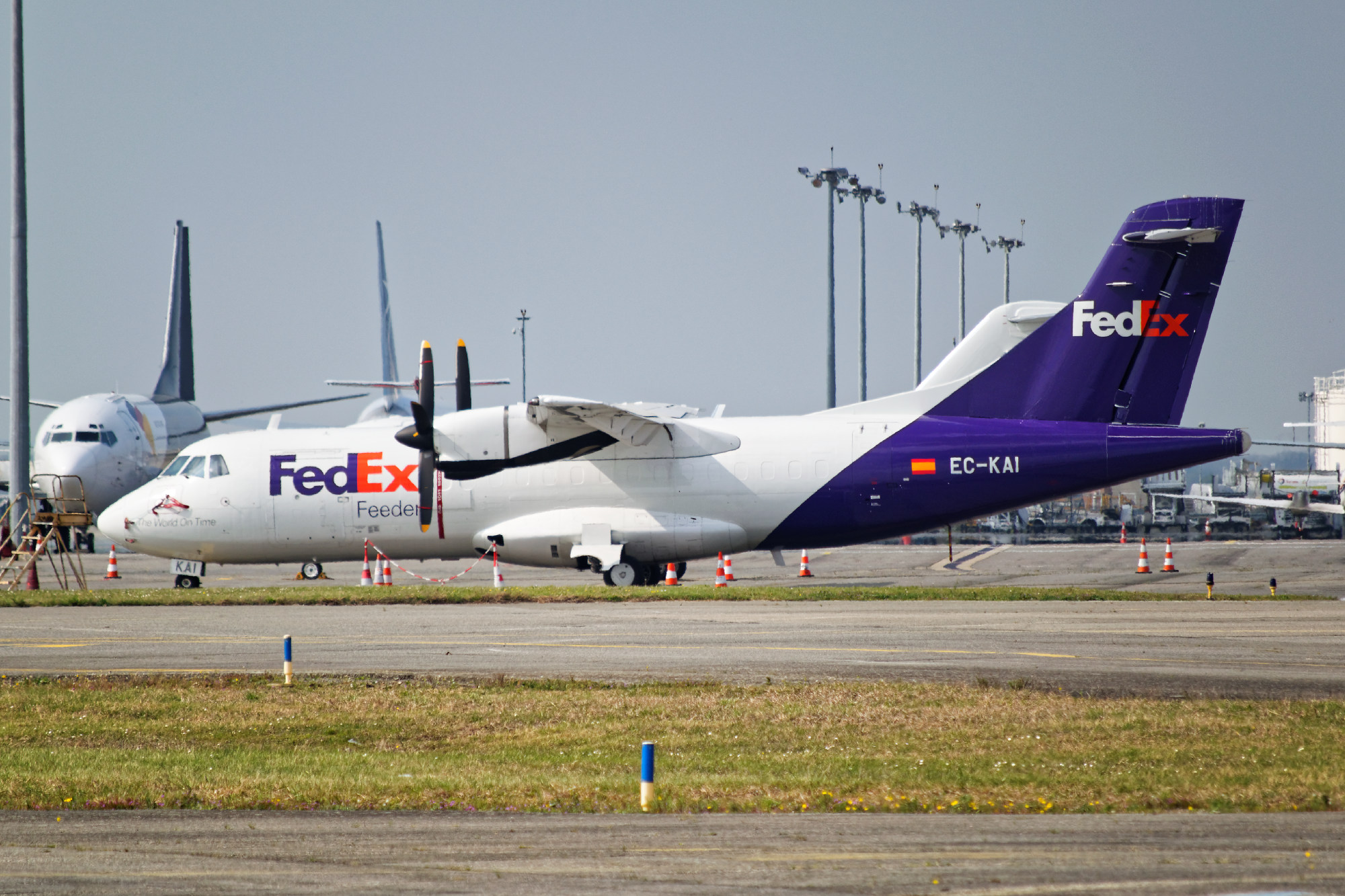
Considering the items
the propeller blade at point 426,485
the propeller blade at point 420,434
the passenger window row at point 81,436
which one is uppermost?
the passenger window row at point 81,436

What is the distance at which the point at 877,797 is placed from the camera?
370 inches

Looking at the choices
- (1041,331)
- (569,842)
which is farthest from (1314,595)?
(569,842)

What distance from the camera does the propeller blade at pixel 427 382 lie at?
25.7 m

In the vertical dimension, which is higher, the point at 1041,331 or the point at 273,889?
the point at 1041,331

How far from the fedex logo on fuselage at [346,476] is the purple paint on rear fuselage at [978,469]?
883cm

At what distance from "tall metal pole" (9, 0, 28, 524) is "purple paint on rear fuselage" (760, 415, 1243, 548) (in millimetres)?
18002

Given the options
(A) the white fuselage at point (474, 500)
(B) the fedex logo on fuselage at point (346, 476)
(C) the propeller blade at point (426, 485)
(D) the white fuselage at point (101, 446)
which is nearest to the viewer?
(C) the propeller blade at point (426, 485)

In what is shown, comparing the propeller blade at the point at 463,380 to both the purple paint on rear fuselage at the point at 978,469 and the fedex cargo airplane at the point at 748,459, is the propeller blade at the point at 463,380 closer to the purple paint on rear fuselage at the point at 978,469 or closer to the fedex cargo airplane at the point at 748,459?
the fedex cargo airplane at the point at 748,459

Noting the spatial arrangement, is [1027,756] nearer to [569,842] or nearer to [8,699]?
[569,842]

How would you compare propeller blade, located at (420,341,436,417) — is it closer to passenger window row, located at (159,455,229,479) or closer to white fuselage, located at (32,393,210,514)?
passenger window row, located at (159,455,229,479)

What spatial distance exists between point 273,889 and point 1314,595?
886 inches

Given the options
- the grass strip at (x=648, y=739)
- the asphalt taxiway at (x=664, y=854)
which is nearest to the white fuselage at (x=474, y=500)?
the grass strip at (x=648, y=739)

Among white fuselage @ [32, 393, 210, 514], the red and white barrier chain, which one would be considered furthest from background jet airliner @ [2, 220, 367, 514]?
the red and white barrier chain

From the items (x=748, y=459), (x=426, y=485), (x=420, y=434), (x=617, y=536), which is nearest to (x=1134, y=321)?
(x=748, y=459)
